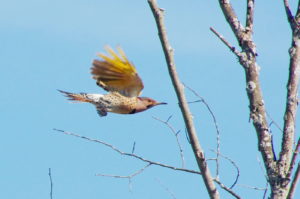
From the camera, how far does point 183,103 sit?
3.19 metres

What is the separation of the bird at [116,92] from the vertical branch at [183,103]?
7.64 feet

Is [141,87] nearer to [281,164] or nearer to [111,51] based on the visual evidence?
[111,51]

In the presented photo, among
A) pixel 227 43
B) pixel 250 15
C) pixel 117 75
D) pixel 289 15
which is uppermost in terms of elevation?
pixel 117 75

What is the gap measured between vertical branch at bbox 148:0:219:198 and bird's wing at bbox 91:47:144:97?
1.93 m

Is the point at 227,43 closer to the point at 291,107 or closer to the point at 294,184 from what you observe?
the point at 291,107

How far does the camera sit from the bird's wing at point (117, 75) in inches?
211

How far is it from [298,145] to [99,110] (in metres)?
3.42

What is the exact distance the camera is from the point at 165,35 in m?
3.15

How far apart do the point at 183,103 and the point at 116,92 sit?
334 cm

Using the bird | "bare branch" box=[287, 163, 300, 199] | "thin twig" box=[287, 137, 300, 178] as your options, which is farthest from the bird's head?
"bare branch" box=[287, 163, 300, 199]

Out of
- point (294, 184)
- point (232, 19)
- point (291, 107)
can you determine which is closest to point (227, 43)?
point (232, 19)

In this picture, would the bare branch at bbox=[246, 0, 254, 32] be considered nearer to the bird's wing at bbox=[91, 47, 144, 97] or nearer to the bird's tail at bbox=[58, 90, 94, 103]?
the bird's wing at bbox=[91, 47, 144, 97]

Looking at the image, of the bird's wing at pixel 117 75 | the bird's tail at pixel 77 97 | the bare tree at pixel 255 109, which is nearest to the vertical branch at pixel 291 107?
the bare tree at pixel 255 109

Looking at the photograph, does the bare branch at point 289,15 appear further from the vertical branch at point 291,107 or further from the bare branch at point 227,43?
the bare branch at point 227,43
